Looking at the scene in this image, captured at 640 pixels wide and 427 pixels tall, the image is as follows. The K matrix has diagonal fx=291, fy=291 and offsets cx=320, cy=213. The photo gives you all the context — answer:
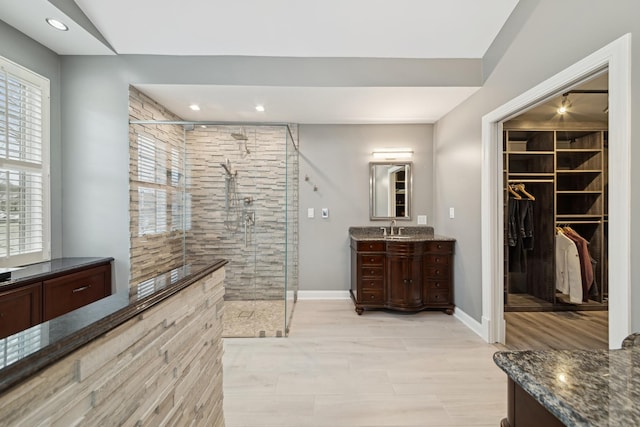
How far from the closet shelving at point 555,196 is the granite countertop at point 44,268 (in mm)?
4478

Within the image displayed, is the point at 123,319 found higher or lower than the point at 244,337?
higher

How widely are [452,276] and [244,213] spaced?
2.56m

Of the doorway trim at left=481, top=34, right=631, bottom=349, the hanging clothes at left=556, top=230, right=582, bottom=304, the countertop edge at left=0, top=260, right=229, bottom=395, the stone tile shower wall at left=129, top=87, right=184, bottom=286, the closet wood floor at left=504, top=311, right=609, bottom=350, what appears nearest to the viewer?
the countertop edge at left=0, top=260, right=229, bottom=395

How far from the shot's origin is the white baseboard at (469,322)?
2.90 meters

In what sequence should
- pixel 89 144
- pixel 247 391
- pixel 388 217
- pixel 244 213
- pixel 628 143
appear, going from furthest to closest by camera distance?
pixel 388 217
pixel 244 213
pixel 89 144
pixel 247 391
pixel 628 143

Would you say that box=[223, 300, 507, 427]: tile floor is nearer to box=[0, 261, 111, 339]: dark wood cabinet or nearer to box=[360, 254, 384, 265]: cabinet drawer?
box=[360, 254, 384, 265]: cabinet drawer

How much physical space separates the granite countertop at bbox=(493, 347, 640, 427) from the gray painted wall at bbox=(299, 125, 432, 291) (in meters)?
3.30

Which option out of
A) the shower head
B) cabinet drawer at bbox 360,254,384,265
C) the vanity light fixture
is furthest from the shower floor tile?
the vanity light fixture

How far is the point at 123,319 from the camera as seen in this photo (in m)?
0.80

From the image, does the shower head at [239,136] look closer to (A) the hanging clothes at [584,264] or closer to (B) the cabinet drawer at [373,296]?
(B) the cabinet drawer at [373,296]

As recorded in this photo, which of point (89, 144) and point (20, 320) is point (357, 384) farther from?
point (89, 144)

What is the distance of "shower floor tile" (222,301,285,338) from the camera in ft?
9.69

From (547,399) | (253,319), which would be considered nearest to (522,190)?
(253,319)

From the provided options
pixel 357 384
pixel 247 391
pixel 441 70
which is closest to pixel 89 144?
pixel 247 391
